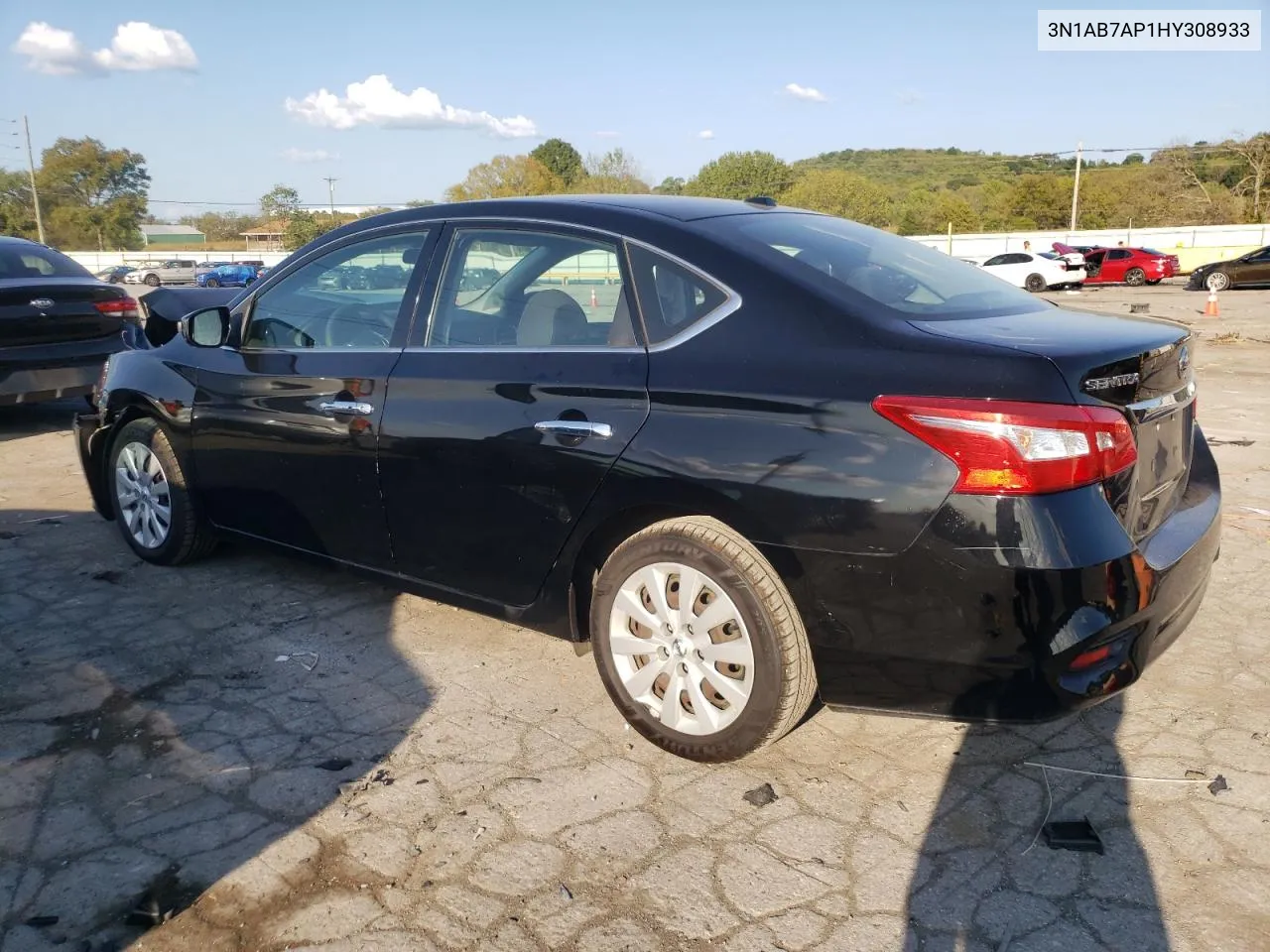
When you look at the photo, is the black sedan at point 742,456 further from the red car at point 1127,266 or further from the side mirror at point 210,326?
the red car at point 1127,266

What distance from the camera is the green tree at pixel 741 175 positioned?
86.4 m

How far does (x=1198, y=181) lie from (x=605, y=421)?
65.8 m

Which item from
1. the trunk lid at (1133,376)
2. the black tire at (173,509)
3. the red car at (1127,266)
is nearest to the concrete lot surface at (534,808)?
the black tire at (173,509)

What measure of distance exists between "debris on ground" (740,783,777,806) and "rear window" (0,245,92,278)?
754cm

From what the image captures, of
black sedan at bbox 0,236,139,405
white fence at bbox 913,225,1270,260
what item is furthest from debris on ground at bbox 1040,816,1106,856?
white fence at bbox 913,225,1270,260

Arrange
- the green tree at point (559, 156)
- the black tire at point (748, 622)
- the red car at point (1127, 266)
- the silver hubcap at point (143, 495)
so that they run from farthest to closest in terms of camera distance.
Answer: the green tree at point (559, 156)
the red car at point (1127, 266)
the silver hubcap at point (143, 495)
the black tire at point (748, 622)

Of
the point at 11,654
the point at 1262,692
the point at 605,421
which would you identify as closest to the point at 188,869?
the point at 605,421

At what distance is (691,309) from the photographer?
9.80ft

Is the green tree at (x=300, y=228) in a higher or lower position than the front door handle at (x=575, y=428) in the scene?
higher

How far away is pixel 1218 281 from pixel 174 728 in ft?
104

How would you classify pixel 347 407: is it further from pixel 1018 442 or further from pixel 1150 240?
pixel 1150 240

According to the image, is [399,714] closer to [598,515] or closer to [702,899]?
[598,515]

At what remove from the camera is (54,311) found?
782 centimetres

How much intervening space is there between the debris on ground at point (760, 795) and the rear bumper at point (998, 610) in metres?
0.36
